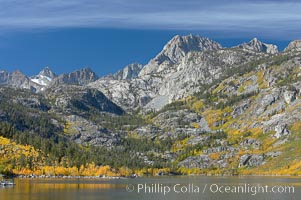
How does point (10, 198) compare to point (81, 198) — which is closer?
point (10, 198)

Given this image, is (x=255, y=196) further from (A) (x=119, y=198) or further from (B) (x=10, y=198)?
(B) (x=10, y=198)

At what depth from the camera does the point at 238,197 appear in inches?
6289

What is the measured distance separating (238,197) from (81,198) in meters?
50.1

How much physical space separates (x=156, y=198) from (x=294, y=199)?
140ft

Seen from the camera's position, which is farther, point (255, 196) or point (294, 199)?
point (255, 196)

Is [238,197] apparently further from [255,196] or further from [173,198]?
[173,198]

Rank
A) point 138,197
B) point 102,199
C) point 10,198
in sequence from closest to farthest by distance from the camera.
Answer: point 10,198 → point 102,199 → point 138,197

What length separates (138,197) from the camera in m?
160

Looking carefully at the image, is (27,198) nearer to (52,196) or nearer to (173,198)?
(52,196)

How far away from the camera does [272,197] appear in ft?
519

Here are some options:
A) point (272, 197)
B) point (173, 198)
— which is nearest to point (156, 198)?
point (173, 198)

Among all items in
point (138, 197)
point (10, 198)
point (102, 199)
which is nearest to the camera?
point (10, 198)

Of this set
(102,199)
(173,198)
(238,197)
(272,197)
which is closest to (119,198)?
(102,199)

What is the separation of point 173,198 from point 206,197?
35.6 feet
